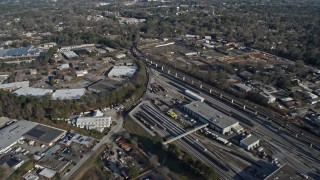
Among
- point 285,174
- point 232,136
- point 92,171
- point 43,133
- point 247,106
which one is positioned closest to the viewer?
point 285,174

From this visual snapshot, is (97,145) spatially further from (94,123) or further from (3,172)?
(3,172)

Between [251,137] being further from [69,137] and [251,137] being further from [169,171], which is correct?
[69,137]

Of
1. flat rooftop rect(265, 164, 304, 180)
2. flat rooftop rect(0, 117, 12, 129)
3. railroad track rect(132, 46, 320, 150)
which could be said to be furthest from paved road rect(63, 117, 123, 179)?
flat rooftop rect(265, 164, 304, 180)

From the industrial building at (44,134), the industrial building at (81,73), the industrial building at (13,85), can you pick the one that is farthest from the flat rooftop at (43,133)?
the industrial building at (81,73)

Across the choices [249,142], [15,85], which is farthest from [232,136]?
[15,85]

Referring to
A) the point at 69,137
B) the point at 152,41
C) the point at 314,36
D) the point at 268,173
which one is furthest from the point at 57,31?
the point at 268,173
